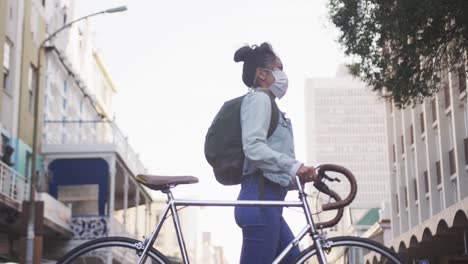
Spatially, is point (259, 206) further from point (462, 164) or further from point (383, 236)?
point (383, 236)

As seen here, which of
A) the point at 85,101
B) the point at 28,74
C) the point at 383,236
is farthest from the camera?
the point at 383,236

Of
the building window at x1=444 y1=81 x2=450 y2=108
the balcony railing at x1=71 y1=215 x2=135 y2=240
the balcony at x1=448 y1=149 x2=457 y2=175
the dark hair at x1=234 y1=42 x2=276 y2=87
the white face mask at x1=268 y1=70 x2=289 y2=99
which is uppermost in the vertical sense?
the building window at x1=444 y1=81 x2=450 y2=108

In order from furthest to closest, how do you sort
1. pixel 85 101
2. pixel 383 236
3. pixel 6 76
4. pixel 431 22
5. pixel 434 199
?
pixel 383 236 → pixel 85 101 → pixel 434 199 → pixel 6 76 → pixel 431 22

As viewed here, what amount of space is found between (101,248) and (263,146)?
3.36 ft

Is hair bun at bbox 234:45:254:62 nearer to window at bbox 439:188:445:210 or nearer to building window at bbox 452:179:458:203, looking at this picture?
building window at bbox 452:179:458:203

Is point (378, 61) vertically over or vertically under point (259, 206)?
over

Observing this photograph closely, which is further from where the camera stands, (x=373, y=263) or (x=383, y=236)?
(x=383, y=236)

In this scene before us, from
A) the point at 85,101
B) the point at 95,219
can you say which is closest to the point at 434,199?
the point at 95,219

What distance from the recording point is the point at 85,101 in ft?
157

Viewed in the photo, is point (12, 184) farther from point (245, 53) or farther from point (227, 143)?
point (227, 143)

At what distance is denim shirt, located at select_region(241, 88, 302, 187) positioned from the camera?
5078 millimetres

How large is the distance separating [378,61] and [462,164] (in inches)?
712

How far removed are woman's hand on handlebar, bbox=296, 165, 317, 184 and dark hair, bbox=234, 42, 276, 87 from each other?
29.3 inches

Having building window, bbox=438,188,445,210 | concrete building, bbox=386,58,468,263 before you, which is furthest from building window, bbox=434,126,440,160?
building window, bbox=438,188,445,210
